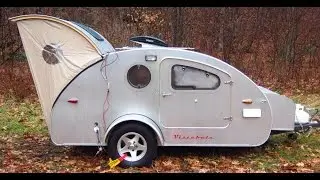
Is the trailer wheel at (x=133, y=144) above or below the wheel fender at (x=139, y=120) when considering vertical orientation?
below

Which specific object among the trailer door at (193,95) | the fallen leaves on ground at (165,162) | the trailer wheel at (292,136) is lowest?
the fallen leaves on ground at (165,162)

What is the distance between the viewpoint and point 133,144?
23.5 ft

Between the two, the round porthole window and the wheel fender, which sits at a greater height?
the round porthole window

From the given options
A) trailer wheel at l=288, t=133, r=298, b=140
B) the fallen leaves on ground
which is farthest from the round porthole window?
trailer wheel at l=288, t=133, r=298, b=140

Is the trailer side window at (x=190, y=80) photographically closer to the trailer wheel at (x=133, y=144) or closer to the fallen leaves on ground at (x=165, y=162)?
the trailer wheel at (x=133, y=144)

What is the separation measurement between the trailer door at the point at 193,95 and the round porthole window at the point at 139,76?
0.24 meters

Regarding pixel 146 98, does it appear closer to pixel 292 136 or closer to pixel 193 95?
pixel 193 95

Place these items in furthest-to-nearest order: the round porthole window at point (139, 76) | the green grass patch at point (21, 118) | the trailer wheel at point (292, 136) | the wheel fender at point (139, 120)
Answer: the green grass patch at point (21, 118), the trailer wheel at point (292, 136), the round porthole window at point (139, 76), the wheel fender at point (139, 120)

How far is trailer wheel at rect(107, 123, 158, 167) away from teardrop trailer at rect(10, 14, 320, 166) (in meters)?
0.02

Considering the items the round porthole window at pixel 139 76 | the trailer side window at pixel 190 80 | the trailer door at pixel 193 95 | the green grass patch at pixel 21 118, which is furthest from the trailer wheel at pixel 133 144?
the green grass patch at pixel 21 118

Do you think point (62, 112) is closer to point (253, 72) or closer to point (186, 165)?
point (186, 165)

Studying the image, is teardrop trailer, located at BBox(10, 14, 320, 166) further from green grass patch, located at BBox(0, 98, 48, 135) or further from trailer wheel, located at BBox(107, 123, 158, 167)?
green grass patch, located at BBox(0, 98, 48, 135)

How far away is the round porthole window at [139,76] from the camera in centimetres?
720

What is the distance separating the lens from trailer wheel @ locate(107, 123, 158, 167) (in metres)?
7.11
